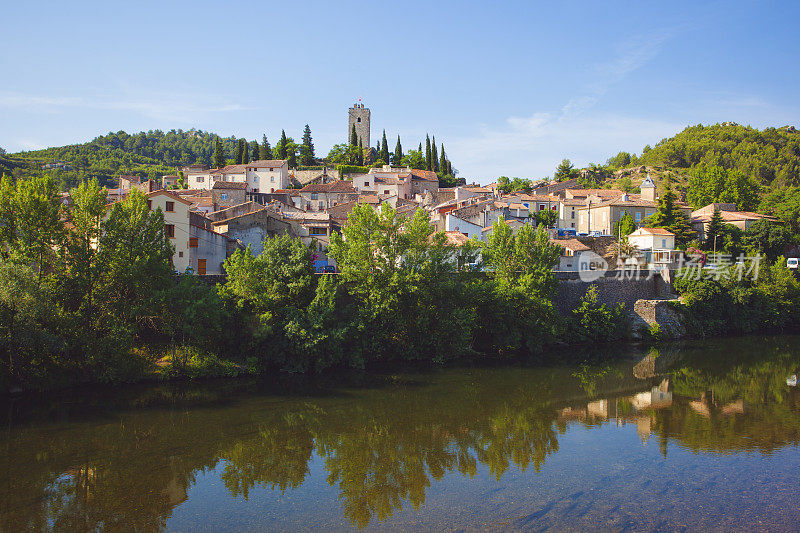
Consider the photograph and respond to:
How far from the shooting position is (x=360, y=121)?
83812 millimetres

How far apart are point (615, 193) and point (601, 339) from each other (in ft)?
110

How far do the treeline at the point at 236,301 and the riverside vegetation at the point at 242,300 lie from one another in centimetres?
4

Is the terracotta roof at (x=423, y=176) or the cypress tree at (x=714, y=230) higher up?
the terracotta roof at (x=423, y=176)

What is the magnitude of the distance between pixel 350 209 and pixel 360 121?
4262cm

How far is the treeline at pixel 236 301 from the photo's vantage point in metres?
17.2

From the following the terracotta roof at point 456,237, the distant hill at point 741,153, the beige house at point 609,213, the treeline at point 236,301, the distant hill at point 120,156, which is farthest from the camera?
the distant hill at point 741,153

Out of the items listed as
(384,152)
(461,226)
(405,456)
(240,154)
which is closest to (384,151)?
(384,152)

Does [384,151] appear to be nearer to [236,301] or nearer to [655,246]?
[655,246]

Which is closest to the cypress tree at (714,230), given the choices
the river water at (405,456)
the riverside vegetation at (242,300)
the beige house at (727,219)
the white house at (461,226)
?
the beige house at (727,219)

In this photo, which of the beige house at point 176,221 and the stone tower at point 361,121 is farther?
the stone tower at point 361,121

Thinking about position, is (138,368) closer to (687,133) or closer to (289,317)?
(289,317)

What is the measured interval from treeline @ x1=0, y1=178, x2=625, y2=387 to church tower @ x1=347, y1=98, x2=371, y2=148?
201 ft

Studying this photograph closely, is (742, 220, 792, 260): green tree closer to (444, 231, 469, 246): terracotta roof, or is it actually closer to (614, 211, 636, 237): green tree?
(614, 211, 636, 237): green tree

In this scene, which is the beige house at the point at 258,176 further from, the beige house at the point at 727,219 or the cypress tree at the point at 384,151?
the beige house at the point at 727,219
